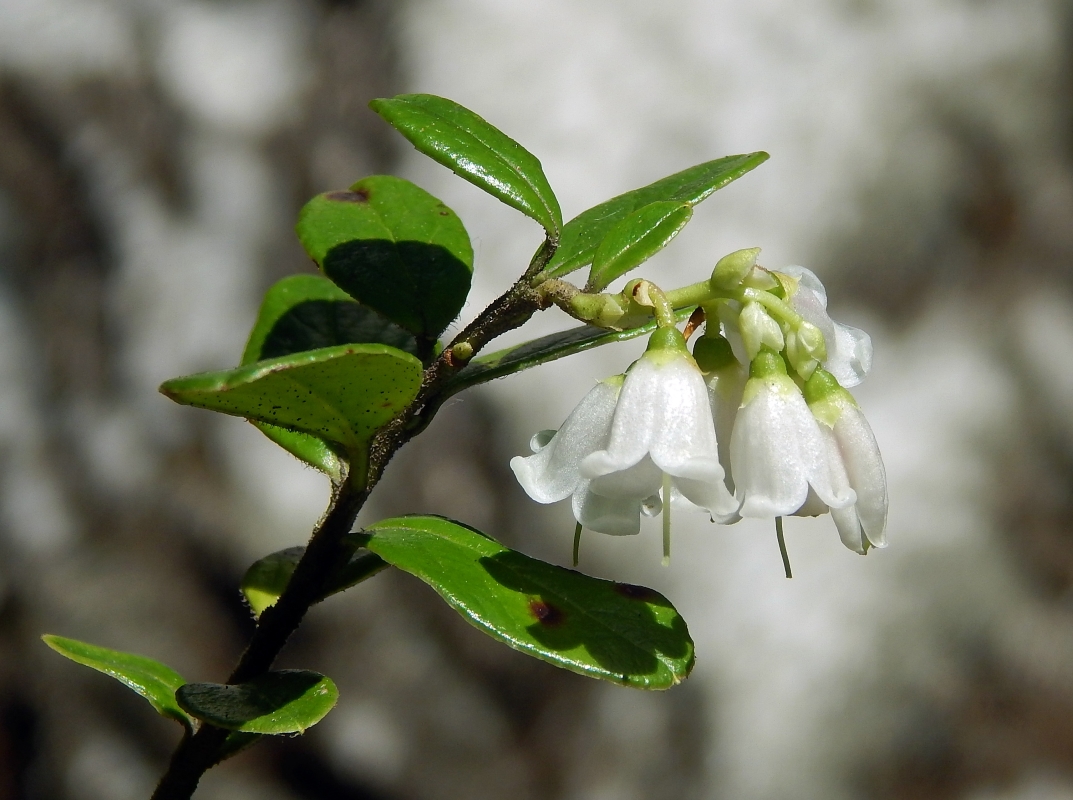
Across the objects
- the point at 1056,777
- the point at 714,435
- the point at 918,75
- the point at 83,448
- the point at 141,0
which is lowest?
the point at 1056,777

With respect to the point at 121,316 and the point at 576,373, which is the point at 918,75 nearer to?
the point at 576,373

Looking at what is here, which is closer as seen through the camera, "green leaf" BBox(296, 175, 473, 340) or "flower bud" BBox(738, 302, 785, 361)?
"flower bud" BBox(738, 302, 785, 361)

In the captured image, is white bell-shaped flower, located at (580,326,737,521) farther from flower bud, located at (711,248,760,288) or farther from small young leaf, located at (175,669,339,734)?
small young leaf, located at (175,669,339,734)

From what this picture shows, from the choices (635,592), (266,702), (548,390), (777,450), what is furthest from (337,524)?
(548,390)

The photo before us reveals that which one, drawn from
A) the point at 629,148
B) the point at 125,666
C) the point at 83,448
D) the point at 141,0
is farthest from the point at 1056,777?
the point at 141,0

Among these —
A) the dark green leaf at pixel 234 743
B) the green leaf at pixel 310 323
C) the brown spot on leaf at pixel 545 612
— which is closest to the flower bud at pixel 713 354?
the brown spot on leaf at pixel 545 612

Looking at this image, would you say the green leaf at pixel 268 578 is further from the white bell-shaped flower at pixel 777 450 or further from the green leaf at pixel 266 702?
the white bell-shaped flower at pixel 777 450

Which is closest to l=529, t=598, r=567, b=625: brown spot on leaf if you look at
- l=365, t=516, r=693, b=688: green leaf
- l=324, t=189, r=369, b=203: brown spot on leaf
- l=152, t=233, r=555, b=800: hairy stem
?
l=365, t=516, r=693, b=688: green leaf
